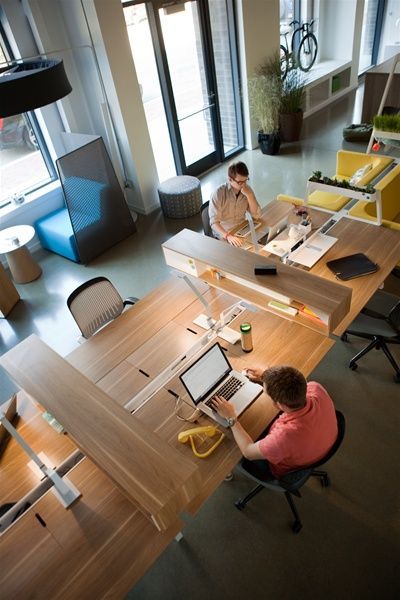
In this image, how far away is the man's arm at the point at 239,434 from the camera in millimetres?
2314

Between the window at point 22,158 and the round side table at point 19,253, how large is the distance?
2.60ft

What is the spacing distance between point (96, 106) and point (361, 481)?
18.1ft

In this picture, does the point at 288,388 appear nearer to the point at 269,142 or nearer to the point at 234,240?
the point at 234,240

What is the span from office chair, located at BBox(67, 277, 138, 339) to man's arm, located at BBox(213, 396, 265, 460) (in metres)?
1.46

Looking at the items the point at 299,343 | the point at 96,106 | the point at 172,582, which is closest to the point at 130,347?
the point at 299,343

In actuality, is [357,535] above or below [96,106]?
below

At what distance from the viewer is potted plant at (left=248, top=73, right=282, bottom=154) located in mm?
7137

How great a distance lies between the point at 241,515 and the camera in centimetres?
292

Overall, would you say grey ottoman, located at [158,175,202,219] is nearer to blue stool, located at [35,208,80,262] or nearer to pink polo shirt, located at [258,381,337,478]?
blue stool, located at [35,208,80,262]

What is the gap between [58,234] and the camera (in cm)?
571

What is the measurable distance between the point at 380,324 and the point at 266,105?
514 centimetres

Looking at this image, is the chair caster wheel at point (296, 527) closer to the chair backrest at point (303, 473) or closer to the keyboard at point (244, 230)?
the chair backrest at point (303, 473)

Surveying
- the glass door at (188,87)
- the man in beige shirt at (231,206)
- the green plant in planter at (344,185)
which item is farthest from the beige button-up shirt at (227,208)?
the glass door at (188,87)

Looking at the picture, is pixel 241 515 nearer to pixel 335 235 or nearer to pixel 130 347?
pixel 130 347
